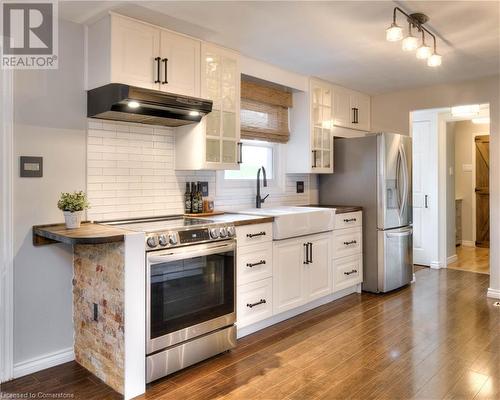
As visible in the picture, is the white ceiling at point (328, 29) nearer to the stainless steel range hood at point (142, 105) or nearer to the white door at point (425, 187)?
the stainless steel range hood at point (142, 105)

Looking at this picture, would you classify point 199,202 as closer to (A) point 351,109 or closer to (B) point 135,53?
(B) point 135,53

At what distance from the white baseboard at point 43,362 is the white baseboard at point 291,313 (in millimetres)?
1242

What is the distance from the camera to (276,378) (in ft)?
8.27

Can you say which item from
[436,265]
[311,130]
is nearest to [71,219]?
[311,130]

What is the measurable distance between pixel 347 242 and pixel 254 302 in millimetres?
1560

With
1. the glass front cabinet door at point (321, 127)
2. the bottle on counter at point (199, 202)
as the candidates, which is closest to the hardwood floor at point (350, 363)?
the bottle on counter at point (199, 202)

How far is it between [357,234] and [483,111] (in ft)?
9.26

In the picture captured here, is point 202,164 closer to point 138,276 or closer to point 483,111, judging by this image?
point 138,276

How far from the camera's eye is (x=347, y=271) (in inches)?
170

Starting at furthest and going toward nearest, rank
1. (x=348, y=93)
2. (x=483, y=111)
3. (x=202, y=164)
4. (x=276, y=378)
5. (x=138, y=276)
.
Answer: (x=483, y=111) → (x=348, y=93) → (x=202, y=164) → (x=276, y=378) → (x=138, y=276)

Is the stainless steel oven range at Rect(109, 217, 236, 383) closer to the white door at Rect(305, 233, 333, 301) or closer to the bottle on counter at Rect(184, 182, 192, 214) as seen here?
the bottle on counter at Rect(184, 182, 192, 214)

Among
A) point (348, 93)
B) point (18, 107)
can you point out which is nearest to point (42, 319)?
point (18, 107)

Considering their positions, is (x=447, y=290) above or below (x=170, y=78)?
below

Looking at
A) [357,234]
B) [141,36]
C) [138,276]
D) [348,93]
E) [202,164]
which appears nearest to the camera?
[138,276]
